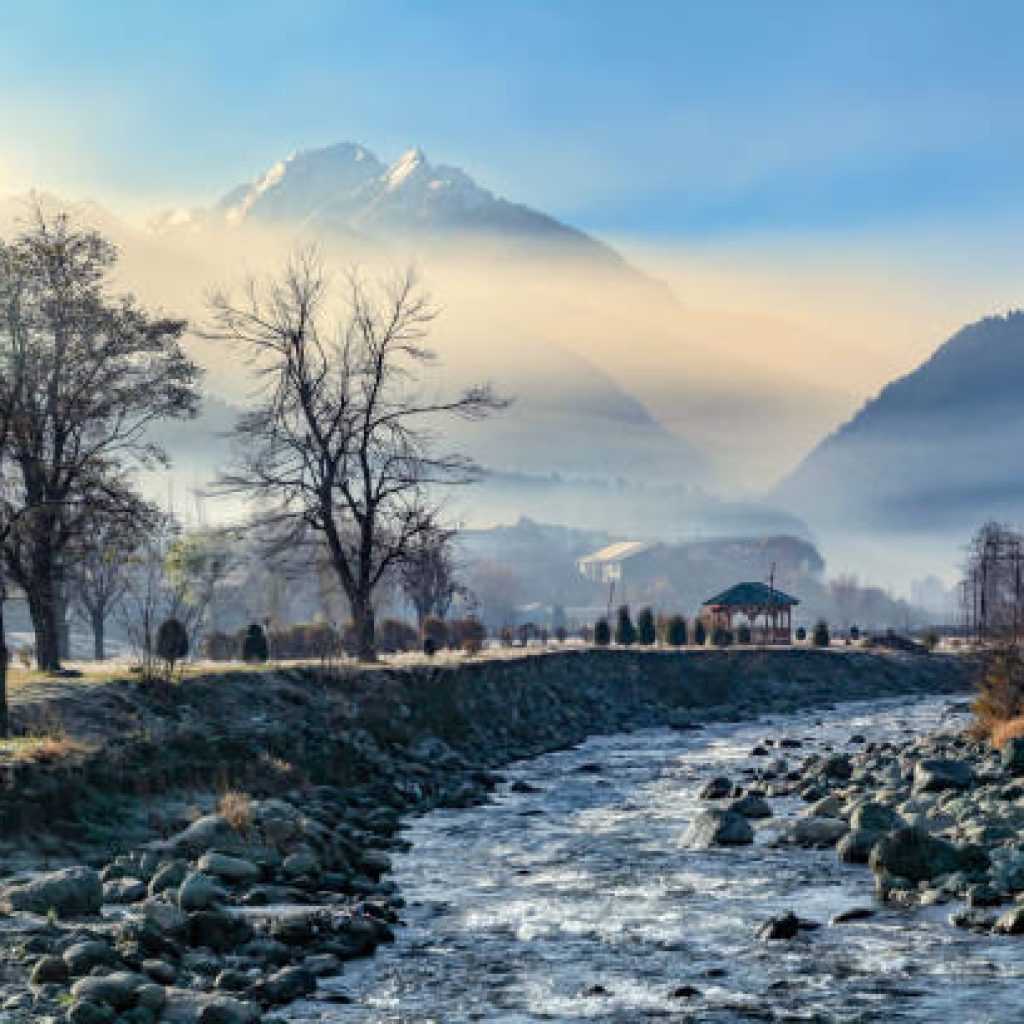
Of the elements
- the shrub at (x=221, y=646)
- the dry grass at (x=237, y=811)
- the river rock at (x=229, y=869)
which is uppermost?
the shrub at (x=221, y=646)

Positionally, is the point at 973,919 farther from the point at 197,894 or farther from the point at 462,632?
the point at 462,632

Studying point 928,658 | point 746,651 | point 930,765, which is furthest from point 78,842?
point 928,658

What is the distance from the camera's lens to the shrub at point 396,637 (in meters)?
67.7

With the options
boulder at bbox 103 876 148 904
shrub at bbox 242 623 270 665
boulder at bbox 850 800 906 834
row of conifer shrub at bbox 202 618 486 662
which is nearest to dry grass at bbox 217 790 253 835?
boulder at bbox 103 876 148 904

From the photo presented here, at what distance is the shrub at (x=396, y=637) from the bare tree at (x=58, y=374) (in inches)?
1192

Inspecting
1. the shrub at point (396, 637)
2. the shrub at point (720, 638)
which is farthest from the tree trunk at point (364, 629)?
the shrub at point (720, 638)

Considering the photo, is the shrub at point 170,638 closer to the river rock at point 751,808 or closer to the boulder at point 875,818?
the river rock at point 751,808

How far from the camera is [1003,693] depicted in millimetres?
38938

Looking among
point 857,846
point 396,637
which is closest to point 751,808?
point 857,846

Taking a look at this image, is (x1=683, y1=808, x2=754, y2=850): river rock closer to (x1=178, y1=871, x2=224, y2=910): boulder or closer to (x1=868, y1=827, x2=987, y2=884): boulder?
(x1=868, y1=827, x2=987, y2=884): boulder

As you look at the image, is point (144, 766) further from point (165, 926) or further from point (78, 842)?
point (165, 926)

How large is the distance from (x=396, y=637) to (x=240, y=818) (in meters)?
46.4

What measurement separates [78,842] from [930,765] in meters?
18.3

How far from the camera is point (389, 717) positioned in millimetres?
36562
